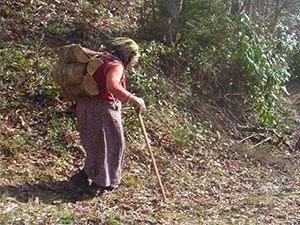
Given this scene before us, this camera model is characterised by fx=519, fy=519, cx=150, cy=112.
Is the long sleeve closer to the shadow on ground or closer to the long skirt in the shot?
the long skirt

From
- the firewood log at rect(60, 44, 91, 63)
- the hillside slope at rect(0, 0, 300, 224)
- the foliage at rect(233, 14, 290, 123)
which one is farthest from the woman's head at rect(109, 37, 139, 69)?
the foliage at rect(233, 14, 290, 123)

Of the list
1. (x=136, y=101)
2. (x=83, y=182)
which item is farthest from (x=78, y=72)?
(x=83, y=182)

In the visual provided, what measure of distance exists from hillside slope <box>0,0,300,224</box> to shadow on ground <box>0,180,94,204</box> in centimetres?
1

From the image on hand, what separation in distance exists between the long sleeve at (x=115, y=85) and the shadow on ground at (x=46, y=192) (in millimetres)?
1212

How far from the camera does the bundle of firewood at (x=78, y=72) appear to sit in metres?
5.48

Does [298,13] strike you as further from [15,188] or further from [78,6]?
[15,188]

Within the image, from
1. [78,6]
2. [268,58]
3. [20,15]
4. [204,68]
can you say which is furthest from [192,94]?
[20,15]

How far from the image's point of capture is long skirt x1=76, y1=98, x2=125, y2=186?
561cm

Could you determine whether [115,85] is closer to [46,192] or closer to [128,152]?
[46,192]

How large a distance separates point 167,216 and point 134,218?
0.44 m

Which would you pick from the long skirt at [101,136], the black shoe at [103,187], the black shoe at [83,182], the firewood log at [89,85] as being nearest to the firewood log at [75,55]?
the firewood log at [89,85]

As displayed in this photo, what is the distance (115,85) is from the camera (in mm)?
5355

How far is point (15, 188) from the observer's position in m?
5.51

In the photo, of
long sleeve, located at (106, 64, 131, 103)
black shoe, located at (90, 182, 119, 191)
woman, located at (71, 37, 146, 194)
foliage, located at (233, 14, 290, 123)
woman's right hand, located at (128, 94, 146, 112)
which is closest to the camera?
long sleeve, located at (106, 64, 131, 103)
